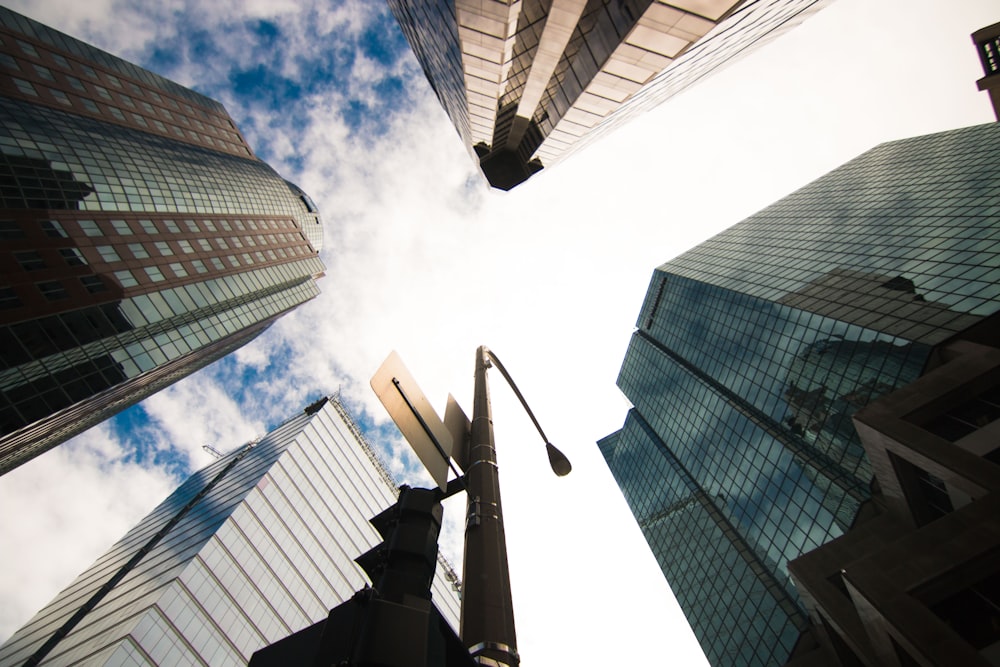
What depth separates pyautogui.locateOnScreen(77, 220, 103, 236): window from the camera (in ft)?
134

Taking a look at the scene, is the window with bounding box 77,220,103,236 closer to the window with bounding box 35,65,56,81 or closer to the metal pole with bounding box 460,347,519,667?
the window with bounding box 35,65,56,81

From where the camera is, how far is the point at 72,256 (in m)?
38.8

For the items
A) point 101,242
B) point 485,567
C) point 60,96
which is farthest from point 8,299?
point 485,567

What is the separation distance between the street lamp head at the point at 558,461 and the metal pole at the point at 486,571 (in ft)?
5.02

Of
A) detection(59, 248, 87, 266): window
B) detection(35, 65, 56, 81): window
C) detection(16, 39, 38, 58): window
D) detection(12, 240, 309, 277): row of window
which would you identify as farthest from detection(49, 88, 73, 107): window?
detection(59, 248, 87, 266): window

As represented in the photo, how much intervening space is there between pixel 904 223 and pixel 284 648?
67.0m

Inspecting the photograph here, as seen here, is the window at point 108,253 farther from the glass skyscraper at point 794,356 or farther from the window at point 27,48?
the glass skyscraper at point 794,356

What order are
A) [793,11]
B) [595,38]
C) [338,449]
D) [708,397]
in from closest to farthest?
[595,38] < [793,11] < [708,397] < [338,449]

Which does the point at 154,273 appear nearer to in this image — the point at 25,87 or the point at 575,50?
the point at 25,87

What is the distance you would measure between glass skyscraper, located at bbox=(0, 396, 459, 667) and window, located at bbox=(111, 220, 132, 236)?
30.1 meters

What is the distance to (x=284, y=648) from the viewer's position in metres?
2.63

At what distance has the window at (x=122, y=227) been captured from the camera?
44.5m

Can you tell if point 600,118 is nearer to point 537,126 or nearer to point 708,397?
point 537,126

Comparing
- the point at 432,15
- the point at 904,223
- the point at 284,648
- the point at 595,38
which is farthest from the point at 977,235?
the point at 284,648
